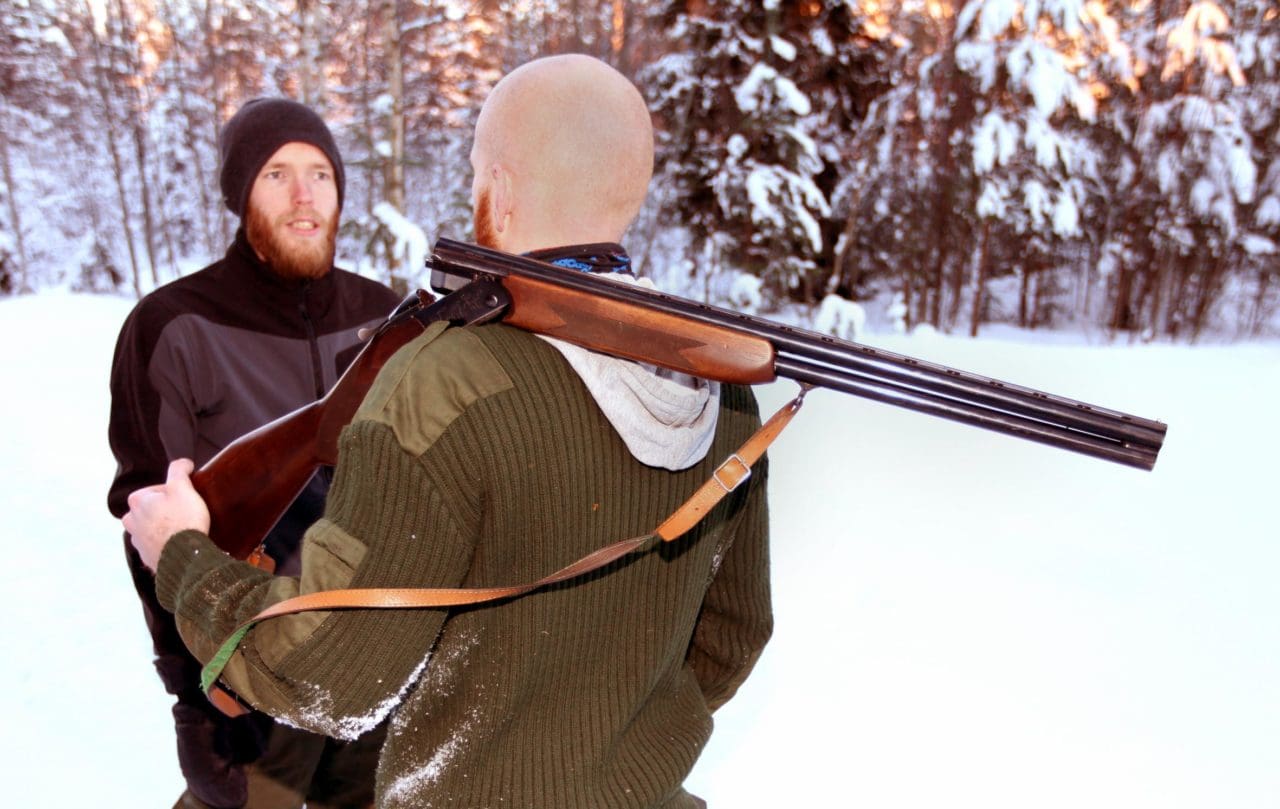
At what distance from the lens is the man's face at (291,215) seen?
2523mm

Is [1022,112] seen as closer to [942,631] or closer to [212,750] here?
[942,631]

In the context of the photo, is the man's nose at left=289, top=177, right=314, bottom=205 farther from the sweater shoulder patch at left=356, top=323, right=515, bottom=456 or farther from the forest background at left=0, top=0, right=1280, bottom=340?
the forest background at left=0, top=0, right=1280, bottom=340

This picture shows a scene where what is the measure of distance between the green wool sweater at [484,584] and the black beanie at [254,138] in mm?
1614

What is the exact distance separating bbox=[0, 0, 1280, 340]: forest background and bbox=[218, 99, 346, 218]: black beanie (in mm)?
6895

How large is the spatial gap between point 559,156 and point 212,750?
212 centimetres

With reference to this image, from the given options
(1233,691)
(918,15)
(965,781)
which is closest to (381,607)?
(965,781)

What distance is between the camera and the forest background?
41.3ft

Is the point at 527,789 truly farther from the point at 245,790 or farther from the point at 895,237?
the point at 895,237

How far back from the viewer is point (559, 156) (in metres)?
1.21

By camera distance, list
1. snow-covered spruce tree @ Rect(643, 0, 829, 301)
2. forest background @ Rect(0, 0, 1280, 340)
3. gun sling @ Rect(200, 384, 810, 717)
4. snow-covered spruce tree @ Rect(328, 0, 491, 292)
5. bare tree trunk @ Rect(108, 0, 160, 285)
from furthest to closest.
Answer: bare tree trunk @ Rect(108, 0, 160, 285) < forest background @ Rect(0, 0, 1280, 340) < snow-covered spruce tree @ Rect(643, 0, 829, 301) < snow-covered spruce tree @ Rect(328, 0, 491, 292) < gun sling @ Rect(200, 384, 810, 717)

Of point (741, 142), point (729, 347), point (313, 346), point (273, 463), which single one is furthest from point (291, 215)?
point (741, 142)

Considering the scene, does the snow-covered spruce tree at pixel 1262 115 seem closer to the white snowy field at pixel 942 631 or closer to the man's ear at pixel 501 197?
the white snowy field at pixel 942 631

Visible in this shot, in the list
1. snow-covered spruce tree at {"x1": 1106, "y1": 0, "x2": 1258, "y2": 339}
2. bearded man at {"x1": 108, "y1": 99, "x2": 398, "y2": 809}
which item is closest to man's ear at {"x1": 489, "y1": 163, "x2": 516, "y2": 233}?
bearded man at {"x1": 108, "y1": 99, "x2": 398, "y2": 809}

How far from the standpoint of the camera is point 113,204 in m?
23.6
